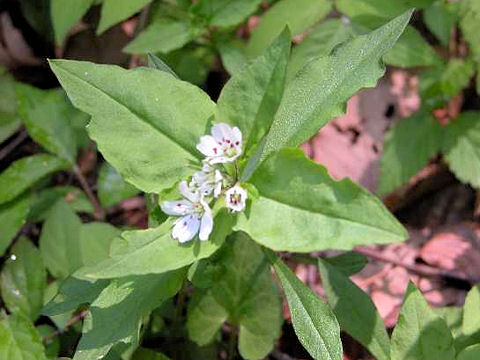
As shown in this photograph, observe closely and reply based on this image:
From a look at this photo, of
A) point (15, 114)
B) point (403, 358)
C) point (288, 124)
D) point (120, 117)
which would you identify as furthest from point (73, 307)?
point (15, 114)

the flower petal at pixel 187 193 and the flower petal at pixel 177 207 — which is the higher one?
the flower petal at pixel 187 193

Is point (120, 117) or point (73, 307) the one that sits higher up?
point (120, 117)

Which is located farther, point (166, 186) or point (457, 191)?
point (457, 191)

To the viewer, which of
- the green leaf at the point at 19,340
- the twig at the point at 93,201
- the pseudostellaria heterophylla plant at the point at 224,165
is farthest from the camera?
the twig at the point at 93,201

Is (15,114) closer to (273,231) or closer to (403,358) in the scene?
(273,231)

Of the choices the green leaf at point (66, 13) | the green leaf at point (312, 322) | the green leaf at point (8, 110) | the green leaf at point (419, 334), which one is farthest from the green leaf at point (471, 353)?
the green leaf at point (8, 110)

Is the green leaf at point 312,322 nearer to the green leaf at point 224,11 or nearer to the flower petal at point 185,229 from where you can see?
Answer: the flower petal at point 185,229
